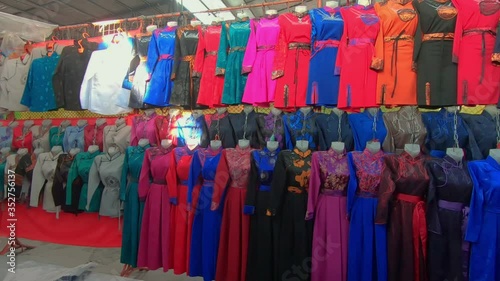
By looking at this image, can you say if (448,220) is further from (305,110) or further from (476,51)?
(305,110)

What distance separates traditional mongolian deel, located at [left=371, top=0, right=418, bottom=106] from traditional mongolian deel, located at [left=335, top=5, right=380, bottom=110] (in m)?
0.05

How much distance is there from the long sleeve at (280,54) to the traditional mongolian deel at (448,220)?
1317 mm

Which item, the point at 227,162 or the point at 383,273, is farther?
the point at 227,162

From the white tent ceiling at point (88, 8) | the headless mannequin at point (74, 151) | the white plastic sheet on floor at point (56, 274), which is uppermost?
the white tent ceiling at point (88, 8)

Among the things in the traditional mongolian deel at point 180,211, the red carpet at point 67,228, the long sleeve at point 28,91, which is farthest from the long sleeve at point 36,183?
the traditional mongolian deel at point 180,211

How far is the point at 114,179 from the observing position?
130 inches

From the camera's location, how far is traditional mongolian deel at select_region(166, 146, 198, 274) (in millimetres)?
2869

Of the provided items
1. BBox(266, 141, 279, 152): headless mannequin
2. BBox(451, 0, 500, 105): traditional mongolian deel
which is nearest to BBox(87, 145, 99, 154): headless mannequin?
BBox(266, 141, 279, 152): headless mannequin

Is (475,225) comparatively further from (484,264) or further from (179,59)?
(179,59)

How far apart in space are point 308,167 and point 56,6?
22.2ft

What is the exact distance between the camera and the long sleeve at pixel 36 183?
A: 11.9 ft

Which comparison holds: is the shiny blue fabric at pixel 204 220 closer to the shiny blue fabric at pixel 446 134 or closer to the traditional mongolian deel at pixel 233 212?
the traditional mongolian deel at pixel 233 212

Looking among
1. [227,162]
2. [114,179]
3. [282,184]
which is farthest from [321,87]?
[114,179]

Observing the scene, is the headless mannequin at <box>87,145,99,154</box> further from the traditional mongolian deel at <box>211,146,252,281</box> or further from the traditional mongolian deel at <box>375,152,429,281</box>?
the traditional mongolian deel at <box>375,152,429,281</box>
